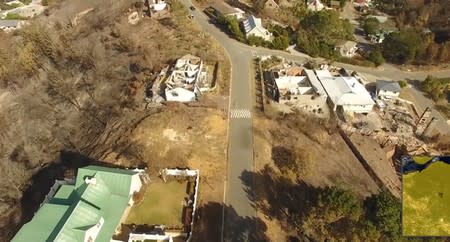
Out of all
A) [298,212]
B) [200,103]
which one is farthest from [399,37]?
[298,212]

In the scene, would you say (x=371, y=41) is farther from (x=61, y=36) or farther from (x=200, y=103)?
(x=61, y=36)

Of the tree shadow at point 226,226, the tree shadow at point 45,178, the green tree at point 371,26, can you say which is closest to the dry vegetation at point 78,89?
the tree shadow at point 45,178

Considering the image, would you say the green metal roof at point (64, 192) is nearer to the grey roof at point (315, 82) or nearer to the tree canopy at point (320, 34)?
the grey roof at point (315, 82)

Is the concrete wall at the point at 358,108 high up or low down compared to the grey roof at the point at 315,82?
down

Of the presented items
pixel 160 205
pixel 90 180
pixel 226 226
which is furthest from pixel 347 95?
pixel 90 180

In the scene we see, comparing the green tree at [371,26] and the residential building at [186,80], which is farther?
the green tree at [371,26]
